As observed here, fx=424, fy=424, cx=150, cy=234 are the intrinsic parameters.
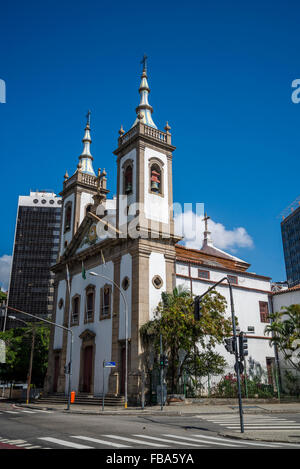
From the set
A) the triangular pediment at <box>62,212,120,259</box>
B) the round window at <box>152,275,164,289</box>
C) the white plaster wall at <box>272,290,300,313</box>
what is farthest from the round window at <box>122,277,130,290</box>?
the white plaster wall at <box>272,290,300,313</box>

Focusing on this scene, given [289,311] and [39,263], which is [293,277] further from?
[289,311]

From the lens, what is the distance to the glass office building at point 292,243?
107m

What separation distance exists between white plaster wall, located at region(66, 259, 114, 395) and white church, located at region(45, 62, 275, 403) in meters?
0.07

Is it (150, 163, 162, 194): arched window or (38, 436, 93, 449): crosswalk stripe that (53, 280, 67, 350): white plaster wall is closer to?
(150, 163, 162, 194): arched window

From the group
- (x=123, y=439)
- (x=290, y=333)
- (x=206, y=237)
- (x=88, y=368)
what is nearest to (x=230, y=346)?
(x=123, y=439)

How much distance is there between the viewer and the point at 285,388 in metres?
30.3

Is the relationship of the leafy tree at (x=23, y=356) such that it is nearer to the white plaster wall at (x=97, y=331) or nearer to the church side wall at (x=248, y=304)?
the white plaster wall at (x=97, y=331)

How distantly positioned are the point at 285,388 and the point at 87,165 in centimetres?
2725

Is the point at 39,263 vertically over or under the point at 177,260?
over

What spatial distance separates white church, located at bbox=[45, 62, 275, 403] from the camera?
27266 millimetres

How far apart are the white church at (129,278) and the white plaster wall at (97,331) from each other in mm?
68


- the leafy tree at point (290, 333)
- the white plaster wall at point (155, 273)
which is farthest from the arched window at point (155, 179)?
the leafy tree at point (290, 333)

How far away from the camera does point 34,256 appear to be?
8475cm
